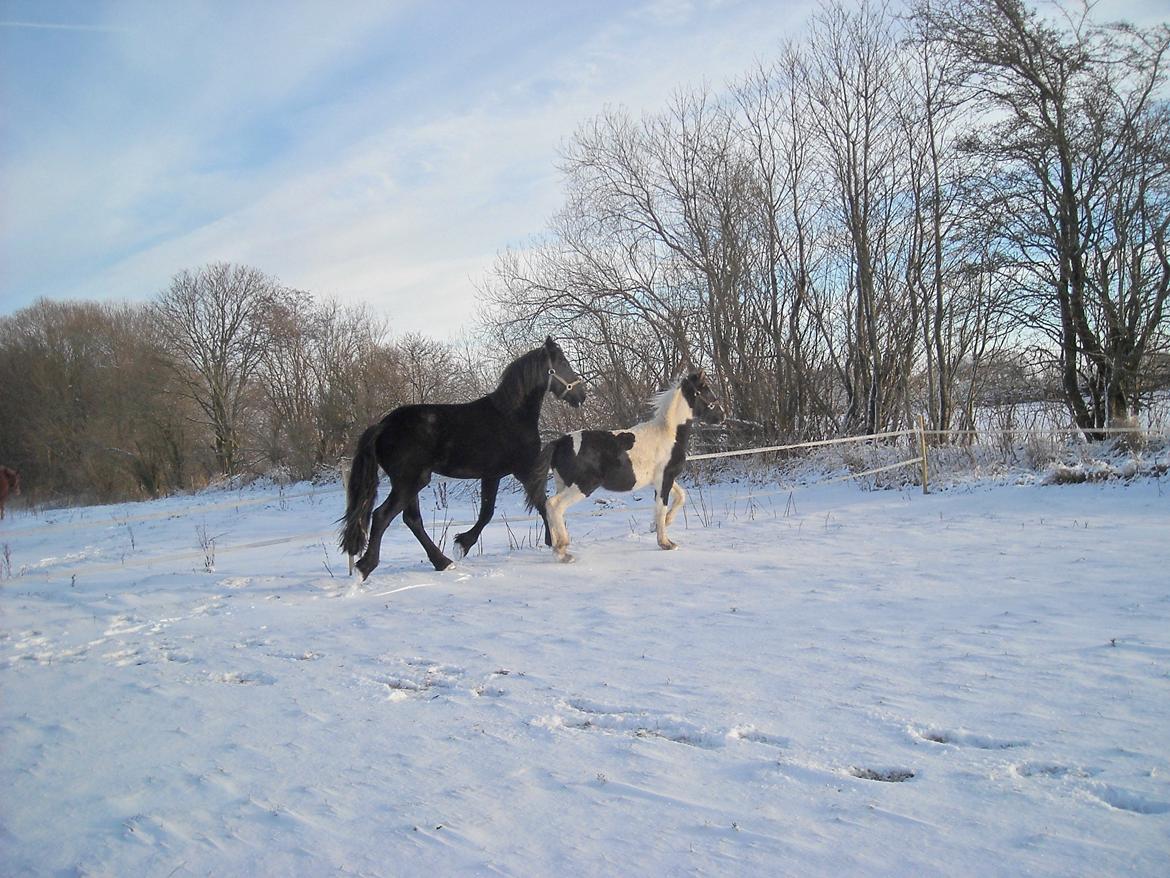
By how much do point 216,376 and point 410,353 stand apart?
36.6 ft

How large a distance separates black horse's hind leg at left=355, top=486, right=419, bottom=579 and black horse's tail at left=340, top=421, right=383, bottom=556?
0.06 meters

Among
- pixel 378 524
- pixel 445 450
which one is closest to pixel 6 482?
pixel 378 524

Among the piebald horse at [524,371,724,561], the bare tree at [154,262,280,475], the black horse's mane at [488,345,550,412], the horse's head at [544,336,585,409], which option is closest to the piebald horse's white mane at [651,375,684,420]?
the piebald horse at [524,371,724,561]

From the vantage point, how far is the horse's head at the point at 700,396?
27.2ft

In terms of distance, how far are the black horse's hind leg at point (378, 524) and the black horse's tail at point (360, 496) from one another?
0.21 feet

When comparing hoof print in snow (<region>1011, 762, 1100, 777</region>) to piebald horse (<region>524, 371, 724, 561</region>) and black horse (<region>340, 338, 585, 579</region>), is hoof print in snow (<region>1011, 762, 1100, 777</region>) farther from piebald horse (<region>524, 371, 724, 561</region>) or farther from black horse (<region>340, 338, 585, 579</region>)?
black horse (<region>340, 338, 585, 579</region>)

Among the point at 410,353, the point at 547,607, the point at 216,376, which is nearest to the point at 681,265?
the point at 410,353

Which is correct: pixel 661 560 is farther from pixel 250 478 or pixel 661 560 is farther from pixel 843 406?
pixel 250 478

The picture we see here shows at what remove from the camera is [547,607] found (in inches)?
210

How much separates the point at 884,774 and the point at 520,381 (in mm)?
5321

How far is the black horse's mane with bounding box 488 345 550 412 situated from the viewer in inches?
285

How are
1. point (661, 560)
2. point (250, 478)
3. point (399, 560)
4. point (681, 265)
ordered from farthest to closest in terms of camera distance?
point (250, 478)
point (681, 265)
point (399, 560)
point (661, 560)

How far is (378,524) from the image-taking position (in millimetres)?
6633

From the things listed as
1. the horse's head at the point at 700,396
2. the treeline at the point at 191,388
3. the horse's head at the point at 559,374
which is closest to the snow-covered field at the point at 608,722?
the horse's head at the point at 559,374
